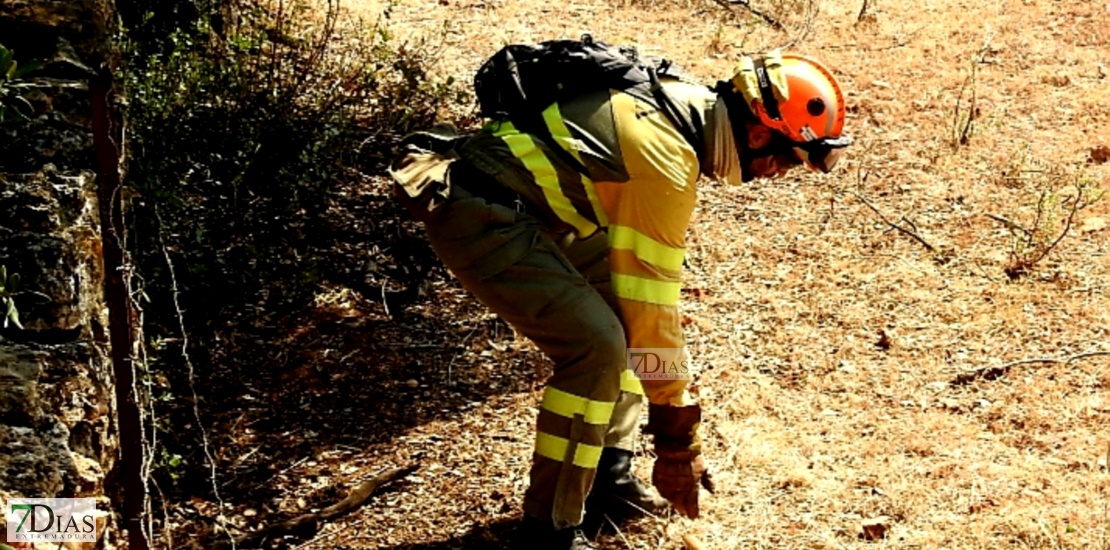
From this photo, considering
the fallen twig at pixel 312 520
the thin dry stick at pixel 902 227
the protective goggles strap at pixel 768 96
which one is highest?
the protective goggles strap at pixel 768 96

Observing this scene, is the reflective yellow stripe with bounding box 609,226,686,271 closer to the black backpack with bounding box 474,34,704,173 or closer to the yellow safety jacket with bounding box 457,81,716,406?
the yellow safety jacket with bounding box 457,81,716,406

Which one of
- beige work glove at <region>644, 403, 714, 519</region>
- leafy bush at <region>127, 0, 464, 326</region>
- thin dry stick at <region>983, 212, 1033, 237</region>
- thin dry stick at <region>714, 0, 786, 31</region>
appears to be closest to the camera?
beige work glove at <region>644, 403, 714, 519</region>

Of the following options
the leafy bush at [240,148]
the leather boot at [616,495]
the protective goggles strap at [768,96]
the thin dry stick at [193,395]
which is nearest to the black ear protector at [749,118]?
the protective goggles strap at [768,96]

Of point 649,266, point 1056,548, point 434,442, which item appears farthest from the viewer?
point 434,442

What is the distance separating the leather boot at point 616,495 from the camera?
4.48m

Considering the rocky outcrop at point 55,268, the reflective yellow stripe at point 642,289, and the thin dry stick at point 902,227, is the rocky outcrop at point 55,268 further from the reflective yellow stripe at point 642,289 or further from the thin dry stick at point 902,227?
the thin dry stick at point 902,227

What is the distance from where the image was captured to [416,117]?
694 cm

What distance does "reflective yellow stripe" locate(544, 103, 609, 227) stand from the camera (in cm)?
389

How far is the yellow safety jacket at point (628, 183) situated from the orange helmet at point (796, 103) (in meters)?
0.15

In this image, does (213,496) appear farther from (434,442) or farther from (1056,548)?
(1056,548)

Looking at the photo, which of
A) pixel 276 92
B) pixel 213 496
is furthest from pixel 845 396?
pixel 276 92

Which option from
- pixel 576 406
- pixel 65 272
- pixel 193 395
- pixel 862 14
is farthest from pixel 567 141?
pixel 862 14

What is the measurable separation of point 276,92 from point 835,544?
11.3ft

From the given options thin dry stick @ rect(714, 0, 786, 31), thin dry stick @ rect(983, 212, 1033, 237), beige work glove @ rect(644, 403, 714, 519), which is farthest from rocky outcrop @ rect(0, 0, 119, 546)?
thin dry stick @ rect(714, 0, 786, 31)
